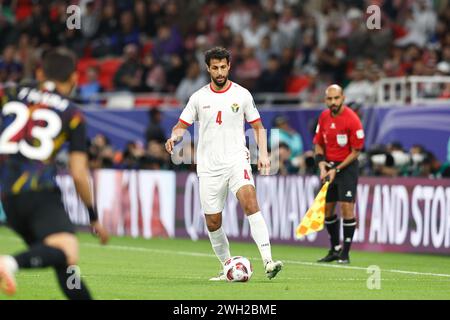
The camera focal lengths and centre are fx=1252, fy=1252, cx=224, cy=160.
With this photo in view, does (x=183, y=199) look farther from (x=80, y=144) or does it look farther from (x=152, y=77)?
(x=80, y=144)

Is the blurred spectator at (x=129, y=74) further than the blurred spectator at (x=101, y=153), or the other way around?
the blurred spectator at (x=129, y=74)

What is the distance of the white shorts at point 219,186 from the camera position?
44.8 ft

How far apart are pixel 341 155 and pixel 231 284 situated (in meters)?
4.37

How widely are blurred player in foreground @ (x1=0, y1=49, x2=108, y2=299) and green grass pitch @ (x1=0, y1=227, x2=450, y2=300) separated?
2437 mm

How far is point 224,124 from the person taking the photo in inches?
541

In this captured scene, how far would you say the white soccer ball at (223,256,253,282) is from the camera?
43.8 ft

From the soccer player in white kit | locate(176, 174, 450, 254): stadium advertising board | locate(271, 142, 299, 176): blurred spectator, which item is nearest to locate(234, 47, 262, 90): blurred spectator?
locate(271, 142, 299, 176): blurred spectator

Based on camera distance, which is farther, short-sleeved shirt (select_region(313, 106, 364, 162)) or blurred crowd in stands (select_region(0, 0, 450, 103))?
blurred crowd in stands (select_region(0, 0, 450, 103))

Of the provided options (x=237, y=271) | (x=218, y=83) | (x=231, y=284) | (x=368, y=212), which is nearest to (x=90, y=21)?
(x=368, y=212)

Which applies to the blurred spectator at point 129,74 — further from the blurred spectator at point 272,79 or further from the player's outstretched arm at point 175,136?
the player's outstretched arm at point 175,136

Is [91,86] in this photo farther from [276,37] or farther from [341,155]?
[341,155]

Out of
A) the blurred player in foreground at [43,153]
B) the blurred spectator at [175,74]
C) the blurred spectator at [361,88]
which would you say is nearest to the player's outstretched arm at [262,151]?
the blurred player in foreground at [43,153]

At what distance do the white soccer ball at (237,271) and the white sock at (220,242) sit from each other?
16.8 inches

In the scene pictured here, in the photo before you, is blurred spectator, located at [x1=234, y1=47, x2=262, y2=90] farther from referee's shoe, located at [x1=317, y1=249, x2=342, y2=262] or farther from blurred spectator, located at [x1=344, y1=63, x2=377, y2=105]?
referee's shoe, located at [x1=317, y1=249, x2=342, y2=262]
